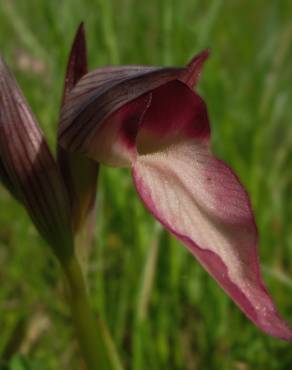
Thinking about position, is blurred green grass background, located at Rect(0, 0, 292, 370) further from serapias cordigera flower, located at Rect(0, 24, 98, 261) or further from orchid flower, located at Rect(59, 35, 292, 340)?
orchid flower, located at Rect(59, 35, 292, 340)

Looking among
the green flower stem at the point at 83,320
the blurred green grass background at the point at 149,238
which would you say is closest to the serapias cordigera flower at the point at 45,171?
the green flower stem at the point at 83,320

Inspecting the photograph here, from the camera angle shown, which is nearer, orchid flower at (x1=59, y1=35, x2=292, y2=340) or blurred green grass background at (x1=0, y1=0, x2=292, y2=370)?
orchid flower at (x1=59, y1=35, x2=292, y2=340)

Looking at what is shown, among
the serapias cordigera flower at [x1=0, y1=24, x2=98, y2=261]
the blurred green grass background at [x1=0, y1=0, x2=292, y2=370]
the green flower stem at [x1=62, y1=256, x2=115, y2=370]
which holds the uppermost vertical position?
the serapias cordigera flower at [x1=0, y1=24, x2=98, y2=261]

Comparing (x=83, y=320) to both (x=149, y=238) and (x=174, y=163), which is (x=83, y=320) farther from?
(x=149, y=238)

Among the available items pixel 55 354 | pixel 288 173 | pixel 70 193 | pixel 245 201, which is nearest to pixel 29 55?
pixel 288 173

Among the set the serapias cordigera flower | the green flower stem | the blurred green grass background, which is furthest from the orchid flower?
the blurred green grass background

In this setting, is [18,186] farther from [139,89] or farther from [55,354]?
[55,354]
